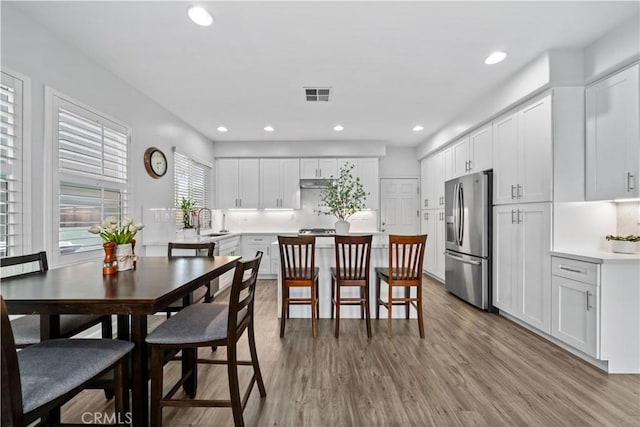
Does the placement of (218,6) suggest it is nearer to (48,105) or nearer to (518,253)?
(48,105)

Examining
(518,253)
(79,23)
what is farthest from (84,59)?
(518,253)

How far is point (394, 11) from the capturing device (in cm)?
222

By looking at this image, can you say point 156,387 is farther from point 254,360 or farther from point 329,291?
point 329,291

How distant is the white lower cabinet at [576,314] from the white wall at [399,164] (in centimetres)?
419

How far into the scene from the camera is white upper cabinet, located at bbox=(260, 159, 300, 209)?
625cm

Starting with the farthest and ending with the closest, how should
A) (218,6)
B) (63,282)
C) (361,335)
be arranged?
(361,335)
(218,6)
(63,282)

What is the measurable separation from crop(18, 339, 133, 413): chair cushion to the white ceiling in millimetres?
2219

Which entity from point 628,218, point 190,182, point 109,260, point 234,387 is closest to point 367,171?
point 190,182

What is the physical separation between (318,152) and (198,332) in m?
4.97

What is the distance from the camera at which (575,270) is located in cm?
258

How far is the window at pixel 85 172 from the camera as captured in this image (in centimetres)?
261

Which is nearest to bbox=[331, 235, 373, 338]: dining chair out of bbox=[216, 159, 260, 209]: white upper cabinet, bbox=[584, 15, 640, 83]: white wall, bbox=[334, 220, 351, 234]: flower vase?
bbox=[334, 220, 351, 234]: flower vase

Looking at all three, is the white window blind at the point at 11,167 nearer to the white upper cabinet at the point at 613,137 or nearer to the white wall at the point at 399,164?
the white upper cabinet at the point at 613,137

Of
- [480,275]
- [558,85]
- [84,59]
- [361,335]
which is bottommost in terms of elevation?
[361,335]
